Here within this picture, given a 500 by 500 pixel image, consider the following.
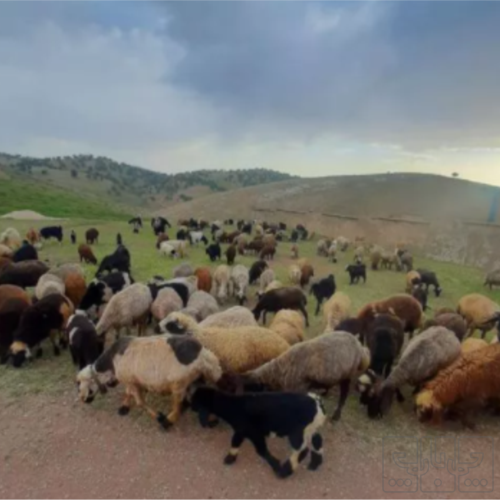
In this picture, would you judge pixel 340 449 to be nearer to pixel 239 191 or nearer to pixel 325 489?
pixel 325 489

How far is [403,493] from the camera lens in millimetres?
5980

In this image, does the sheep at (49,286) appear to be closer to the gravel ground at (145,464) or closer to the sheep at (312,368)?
the gravel ground at (145,464)

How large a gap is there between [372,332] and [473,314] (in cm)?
595

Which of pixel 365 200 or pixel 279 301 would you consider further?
pixel 365 200

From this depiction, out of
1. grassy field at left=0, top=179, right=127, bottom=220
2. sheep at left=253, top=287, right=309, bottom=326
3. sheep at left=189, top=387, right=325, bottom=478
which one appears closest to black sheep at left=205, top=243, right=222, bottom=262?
sheep at left=253, top=287, right=309, bottom=326

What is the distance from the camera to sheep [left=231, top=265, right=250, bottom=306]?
15172mm

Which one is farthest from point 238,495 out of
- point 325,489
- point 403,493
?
point 403,493

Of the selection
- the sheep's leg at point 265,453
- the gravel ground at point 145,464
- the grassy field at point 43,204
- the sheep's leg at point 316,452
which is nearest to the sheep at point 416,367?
the gravel ground at point 145,464

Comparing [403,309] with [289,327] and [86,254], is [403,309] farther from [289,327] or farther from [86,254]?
[86,254]

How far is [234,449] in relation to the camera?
6305 millimetres

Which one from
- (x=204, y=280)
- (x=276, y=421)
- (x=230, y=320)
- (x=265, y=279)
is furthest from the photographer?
(x=265, y=279)

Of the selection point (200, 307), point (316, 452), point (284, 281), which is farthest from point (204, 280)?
point (316, 452)

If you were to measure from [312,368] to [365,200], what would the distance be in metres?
61.5

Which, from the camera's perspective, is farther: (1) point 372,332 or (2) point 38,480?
(1) point 372,332
